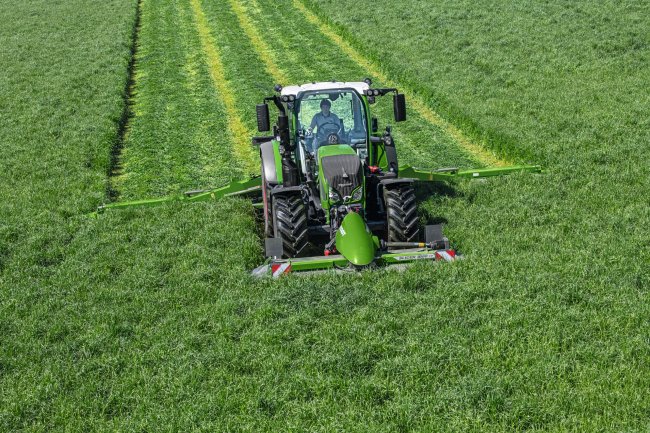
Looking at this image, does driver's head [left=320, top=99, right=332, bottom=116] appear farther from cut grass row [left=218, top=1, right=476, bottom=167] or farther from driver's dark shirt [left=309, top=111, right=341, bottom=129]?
cut grass row [left=218, top=1, right=476, bottom=167]

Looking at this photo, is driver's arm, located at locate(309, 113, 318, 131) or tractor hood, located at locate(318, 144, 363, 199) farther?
driver's arm, located at locate(309, 113, 318, 131)

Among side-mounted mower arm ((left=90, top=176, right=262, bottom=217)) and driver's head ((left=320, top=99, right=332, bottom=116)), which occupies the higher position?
driver's head ((left=320, top=99, right=332, bottom=116))

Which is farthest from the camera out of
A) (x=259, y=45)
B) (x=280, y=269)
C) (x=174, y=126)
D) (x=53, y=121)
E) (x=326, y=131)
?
(x=259, y=45)

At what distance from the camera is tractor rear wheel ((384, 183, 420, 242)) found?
1016 cm

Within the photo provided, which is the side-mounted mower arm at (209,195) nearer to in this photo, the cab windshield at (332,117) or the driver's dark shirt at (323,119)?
the cab windshield at (332,117)

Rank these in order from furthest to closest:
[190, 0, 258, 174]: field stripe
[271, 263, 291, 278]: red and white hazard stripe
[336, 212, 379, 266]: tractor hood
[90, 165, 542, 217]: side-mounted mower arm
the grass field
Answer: [190, 0, 258, 174]: field stripe → [90, 165, 542, 217]: side-mounted mower arm → [271, 263, 291, 278]: red and white hazard stripe → [336, 212, 379, 266]: tractor hood → the grass field

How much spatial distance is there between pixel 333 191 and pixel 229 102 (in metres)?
11.4

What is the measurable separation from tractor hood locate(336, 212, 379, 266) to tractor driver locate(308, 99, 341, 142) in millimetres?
2185

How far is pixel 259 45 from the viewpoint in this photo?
28.0 meters

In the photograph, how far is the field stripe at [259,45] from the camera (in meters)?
23.4

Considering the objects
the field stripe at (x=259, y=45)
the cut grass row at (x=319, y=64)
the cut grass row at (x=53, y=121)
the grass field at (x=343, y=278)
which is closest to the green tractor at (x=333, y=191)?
the grass field at (x=343, y=278)

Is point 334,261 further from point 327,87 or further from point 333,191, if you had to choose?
point 327,87

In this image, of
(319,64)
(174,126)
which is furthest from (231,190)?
(319,64)

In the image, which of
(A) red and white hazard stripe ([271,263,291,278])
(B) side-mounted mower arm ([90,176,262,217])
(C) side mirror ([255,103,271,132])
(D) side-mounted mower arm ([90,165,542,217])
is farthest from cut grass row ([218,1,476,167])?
(A) red and white hazard stripe ([271,263,291,278])
